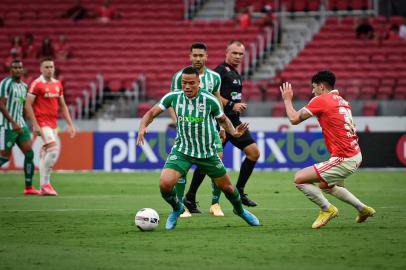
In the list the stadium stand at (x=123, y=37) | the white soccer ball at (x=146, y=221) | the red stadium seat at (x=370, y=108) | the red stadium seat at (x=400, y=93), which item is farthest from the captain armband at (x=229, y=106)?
the stadium stand at (x=123, y=37)

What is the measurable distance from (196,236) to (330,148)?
2.12 metres

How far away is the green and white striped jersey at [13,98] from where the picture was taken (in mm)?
16281

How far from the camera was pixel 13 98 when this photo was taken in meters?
16.4

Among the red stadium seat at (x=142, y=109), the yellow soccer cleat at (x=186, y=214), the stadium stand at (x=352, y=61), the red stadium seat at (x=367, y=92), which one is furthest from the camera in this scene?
the stadium stand at (x=352, y=61)

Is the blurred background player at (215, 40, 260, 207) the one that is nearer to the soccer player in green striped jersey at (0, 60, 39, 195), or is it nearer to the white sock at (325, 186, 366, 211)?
the white sock at (325, 186, 366, 211)

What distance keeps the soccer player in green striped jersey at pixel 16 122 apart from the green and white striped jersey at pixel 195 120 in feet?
20.2

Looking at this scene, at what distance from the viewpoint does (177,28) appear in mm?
33344

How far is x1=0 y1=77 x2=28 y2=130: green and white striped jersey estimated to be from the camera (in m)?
16.3

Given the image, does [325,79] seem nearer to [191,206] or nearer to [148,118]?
[148,118]

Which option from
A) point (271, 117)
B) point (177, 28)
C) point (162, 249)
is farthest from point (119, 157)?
point (162, 249)

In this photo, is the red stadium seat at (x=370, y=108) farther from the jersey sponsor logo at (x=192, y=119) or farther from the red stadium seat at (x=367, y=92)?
the jersey sponsor logo at (x=192, y=119)

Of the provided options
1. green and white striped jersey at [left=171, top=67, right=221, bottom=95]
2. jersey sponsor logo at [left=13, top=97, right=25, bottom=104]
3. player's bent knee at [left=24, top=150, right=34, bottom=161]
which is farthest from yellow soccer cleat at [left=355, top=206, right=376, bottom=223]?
jersey sponsor logo at [left=13, top=97, right=25, bottom=104]

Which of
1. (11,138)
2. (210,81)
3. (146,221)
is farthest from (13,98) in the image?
(146,221)

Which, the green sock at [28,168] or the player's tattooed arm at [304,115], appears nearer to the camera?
the player's tattooed arm at [304,115]
